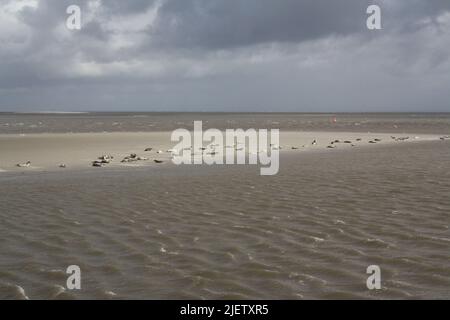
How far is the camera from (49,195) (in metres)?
12.1

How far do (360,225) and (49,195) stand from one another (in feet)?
24.5

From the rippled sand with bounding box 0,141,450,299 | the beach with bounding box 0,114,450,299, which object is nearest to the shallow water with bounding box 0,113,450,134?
the beach with bounding box 0,114,450,299

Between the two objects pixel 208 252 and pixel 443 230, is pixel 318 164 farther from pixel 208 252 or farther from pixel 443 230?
pixel 208 252

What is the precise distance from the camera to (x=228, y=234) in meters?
8.14

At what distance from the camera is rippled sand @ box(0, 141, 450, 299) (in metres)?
5.84

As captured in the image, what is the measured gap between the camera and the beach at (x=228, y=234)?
5840 millimetres

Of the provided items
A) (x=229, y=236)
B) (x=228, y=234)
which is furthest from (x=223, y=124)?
(x=229, y=236)

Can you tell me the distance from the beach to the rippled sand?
24 mm

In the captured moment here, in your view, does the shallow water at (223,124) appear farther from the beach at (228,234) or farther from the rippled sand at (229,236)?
the rippled sand at (229,236)

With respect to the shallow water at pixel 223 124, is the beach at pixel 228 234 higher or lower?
lower

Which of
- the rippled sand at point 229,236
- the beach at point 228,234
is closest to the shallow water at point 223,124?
the beach at point 228,234

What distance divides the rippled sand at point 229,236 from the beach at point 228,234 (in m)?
0.02

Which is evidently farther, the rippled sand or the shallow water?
the shallow water

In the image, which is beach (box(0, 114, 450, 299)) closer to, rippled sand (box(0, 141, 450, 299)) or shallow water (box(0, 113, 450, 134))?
rippled sand (box(0, 141, 450, 299))
